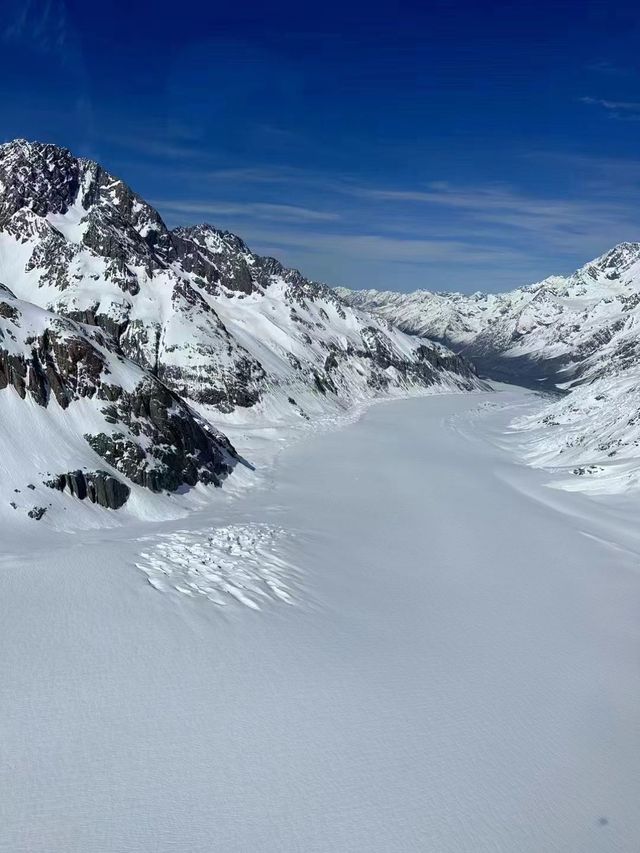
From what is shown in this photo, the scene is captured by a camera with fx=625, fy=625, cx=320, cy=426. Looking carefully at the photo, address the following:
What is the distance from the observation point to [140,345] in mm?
86938

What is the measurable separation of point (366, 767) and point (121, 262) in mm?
91720

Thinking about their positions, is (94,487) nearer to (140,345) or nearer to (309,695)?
(309,695)

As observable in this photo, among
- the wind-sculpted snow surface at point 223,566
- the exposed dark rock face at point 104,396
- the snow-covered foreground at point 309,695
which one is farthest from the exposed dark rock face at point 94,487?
the wind-sculpted snow surface at point 223,566

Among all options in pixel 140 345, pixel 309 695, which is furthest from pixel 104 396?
pixel 140 345

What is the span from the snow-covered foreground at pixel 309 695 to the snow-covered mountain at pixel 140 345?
6.06m

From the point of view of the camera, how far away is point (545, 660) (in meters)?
19.7

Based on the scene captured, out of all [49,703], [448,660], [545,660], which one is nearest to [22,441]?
[49,703]

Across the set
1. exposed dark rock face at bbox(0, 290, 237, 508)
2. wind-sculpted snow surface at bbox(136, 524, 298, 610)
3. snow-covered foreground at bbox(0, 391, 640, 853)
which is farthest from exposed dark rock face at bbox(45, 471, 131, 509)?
wind-sculpted snow surface at bbox(136, 524, 298, 610)

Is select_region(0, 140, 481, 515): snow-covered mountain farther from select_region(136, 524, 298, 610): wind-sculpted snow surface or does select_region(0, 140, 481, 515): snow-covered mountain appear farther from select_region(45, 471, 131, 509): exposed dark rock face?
select_region(136, 524, 298, 610): wind-sculpted snow surface

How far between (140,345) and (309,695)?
77.5 m

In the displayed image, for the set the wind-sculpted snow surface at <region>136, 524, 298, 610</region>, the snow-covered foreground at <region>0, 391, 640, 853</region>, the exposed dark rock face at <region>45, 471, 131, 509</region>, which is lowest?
the snow-covered foreground at <region>0, 391, 640, 853</region>

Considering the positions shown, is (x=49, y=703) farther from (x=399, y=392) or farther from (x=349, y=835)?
(x=399, y=392)

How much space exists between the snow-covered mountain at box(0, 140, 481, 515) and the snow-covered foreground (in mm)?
6063

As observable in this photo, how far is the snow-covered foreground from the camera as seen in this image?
37.4 ft
